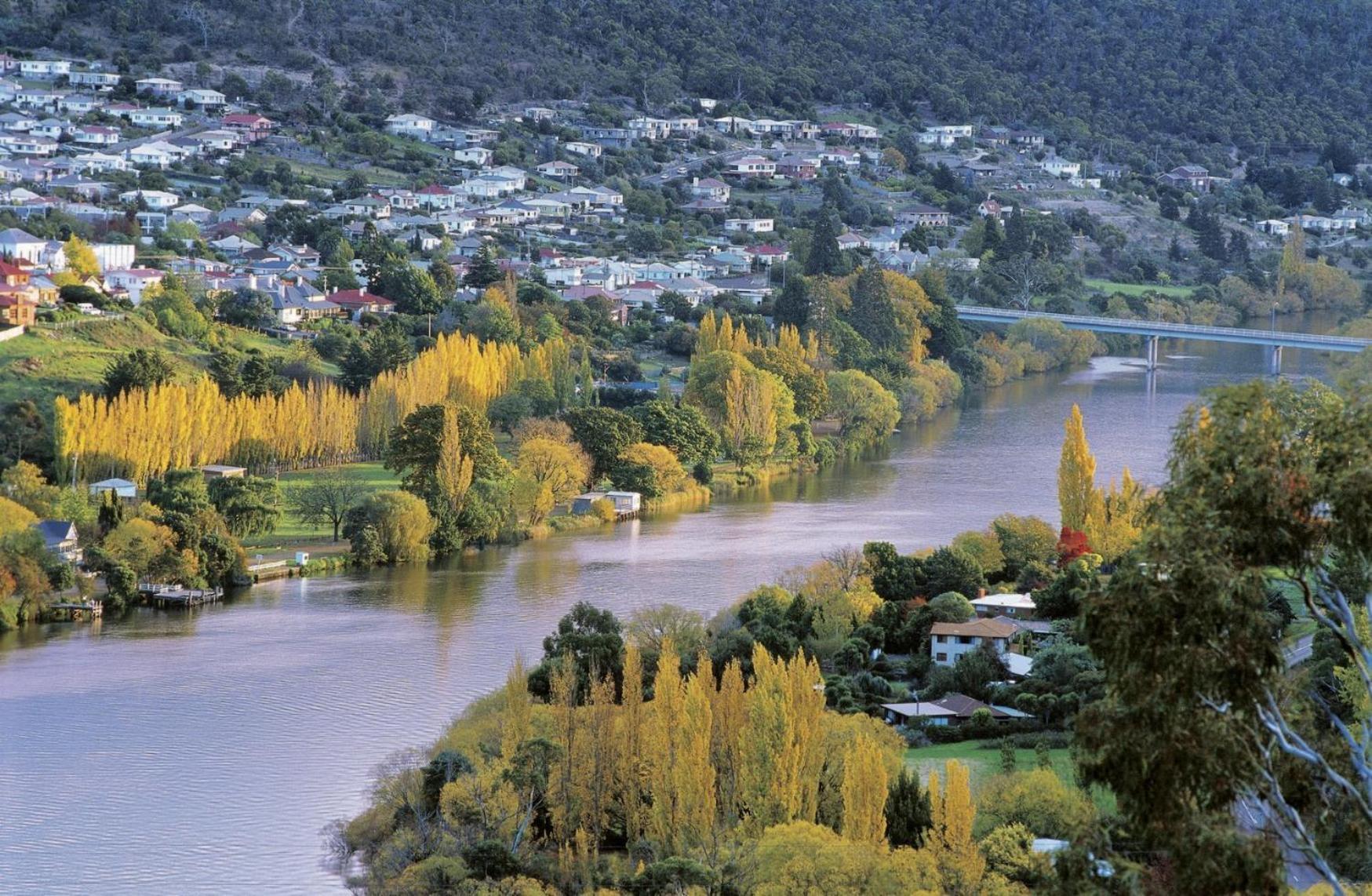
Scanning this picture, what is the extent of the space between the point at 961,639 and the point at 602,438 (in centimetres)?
903

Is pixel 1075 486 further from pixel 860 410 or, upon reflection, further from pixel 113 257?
pixel 113 257

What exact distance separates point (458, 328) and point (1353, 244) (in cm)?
2773

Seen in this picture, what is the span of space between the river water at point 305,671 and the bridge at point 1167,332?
920cm

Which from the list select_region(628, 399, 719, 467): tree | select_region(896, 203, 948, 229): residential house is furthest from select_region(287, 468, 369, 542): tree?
select_region(896, 203, 948, 229): residential house

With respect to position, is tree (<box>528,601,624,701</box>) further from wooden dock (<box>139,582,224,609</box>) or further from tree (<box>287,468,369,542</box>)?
tree (<box>287,468,369,542</box>)

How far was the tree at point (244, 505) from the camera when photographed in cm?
2131

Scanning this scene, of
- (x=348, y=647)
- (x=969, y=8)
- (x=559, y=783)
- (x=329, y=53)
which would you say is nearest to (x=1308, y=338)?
(x=348, y=647)

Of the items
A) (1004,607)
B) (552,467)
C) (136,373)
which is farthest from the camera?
(136,373)

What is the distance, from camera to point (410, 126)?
51.8 meters

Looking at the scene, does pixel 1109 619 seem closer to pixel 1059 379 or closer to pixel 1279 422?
pixel 1279 422

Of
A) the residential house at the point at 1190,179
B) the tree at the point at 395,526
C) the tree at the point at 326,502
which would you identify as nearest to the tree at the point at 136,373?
the tree at the point at 326,502

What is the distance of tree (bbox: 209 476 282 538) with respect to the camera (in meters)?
21.3

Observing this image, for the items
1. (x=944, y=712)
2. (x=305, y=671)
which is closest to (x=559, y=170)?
(x=305, y=671)

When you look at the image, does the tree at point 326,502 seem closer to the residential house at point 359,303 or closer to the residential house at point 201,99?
the residential house at point 359,303
